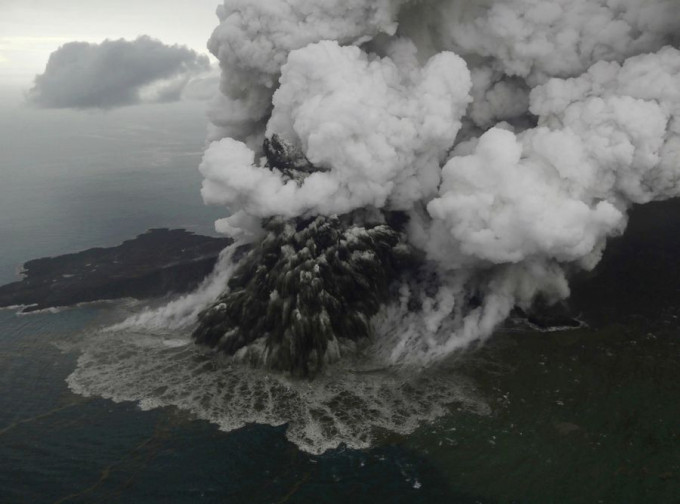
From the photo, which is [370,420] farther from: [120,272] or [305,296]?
[120,272]

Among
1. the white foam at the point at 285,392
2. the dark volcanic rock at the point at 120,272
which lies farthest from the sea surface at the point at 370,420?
the dark volcanic rock at the point at 120,272

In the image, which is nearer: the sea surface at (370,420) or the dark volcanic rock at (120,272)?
the sea surface at (370,420)

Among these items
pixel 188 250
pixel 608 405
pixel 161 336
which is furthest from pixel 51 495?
pixel 188 250

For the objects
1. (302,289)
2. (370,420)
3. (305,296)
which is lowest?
(370,420)

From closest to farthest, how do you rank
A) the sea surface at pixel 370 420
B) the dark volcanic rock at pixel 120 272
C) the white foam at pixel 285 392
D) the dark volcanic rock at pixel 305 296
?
the sea surface at pixel 370 420 < the white foam at pixel 285 392 < the dark volcanic rock at pixel 305 296 < the dark volcanic rock at pixel 120 272

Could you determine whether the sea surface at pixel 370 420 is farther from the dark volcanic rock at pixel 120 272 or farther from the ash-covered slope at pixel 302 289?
the dark volcanic rock at pixel 120 272

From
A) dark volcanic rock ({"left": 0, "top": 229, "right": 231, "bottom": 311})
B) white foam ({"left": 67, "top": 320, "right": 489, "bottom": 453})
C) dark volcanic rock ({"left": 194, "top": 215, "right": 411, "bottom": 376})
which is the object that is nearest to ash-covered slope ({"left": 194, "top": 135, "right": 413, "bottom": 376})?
dark volcanic rock ({"left": 194, "top": 215, "right": 411, "bottom": 376})

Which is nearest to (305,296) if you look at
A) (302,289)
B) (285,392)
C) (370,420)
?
(302,289)
